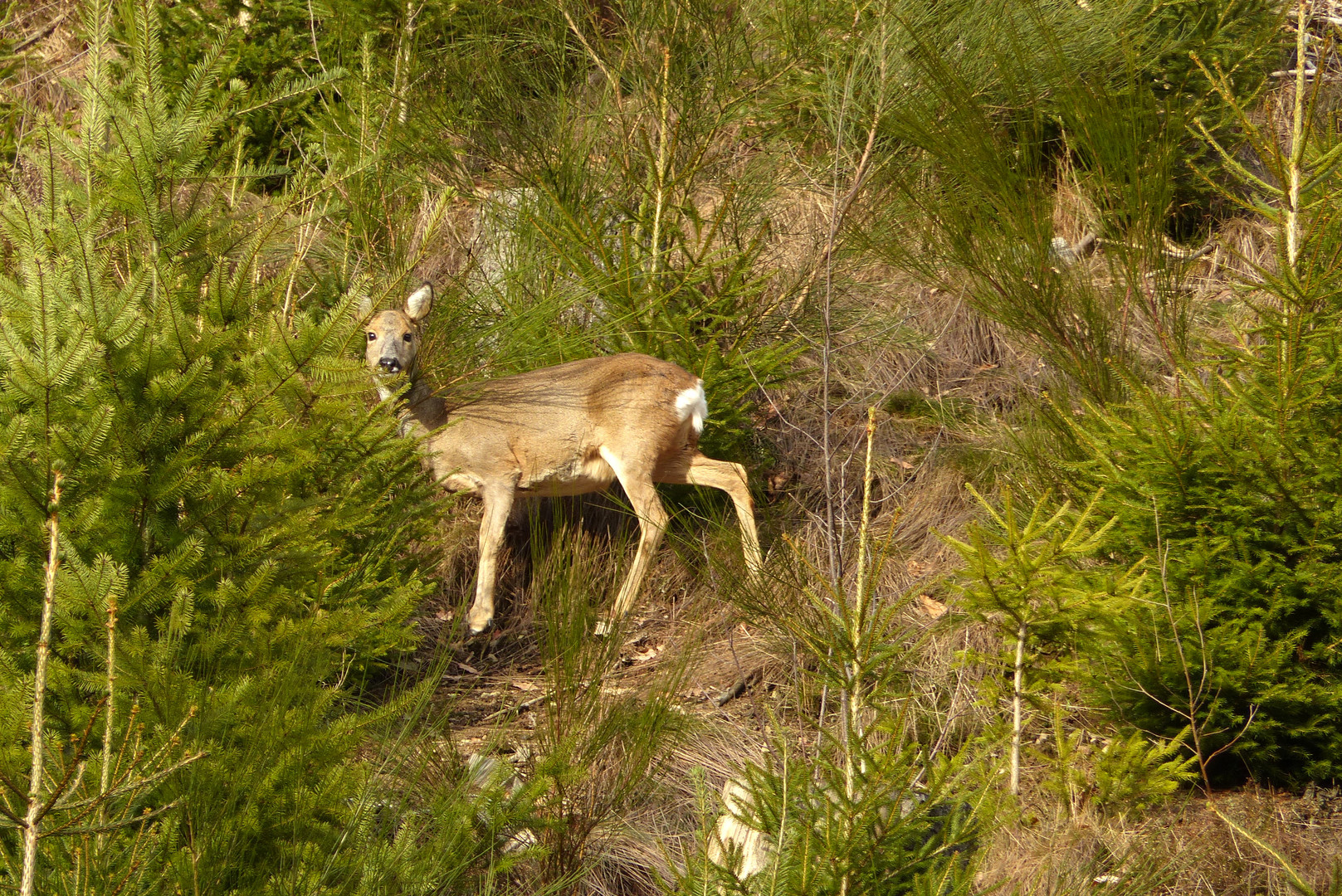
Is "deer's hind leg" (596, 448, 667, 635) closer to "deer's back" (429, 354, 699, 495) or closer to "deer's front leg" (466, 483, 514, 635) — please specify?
"deer's back" (429, 354, 699, 495)

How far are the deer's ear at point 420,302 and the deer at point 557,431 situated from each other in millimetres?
13

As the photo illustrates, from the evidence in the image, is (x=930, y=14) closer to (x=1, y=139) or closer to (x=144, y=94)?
(x=144, y=94)

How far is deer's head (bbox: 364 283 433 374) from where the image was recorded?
6.43 meters

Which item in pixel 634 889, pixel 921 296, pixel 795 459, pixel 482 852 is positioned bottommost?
pixel 634 889

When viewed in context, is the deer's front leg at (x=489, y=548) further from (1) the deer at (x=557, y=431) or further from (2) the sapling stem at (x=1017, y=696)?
(2) the sapling stem at (x=1017, y=696)

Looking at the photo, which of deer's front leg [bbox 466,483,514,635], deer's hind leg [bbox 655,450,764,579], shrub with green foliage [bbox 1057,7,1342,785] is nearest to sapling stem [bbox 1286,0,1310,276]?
shrub with green foliage [bbox 1057,7,1342,785]

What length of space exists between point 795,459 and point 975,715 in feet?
8.39

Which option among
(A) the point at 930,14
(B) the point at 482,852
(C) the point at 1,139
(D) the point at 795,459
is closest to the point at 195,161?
(B) the point at 482,852

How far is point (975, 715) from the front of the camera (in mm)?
5512

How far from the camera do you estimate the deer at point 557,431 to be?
657 centimetres

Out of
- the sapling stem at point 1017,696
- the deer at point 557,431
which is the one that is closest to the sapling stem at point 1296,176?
the sapling stem at point 1017,696

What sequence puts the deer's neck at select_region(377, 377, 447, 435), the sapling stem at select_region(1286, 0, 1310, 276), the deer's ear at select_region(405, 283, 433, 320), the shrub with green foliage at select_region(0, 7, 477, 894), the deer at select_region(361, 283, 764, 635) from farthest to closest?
the deer's neck at select_region(377, 377, 447, 435), the deer at select_region(361, 283, 764, 635), the deer's ear at select_region(405, 283, 433, 320), the sapling stem at select_region(1286, 0, 1310, 276), the shrub with green foliage at select_region(0, 7, 477, 894)

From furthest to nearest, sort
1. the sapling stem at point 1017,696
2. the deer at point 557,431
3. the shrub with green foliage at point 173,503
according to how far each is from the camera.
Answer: the deer at point 557,431, the sapling stem at point 1017,696, the shrub with green foliage at point 173,503

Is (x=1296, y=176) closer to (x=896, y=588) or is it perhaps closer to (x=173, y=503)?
(x=896, y=588)
